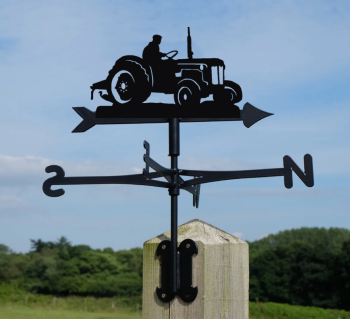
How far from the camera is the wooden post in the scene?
179 centimetres

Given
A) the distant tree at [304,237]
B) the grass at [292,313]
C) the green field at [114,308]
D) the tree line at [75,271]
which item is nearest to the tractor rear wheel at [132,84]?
the green field at [114,308]

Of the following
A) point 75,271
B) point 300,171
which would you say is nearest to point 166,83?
point 300,171

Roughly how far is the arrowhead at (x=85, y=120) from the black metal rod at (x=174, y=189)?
17.0 inches

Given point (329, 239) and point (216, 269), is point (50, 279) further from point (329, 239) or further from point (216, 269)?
point (216, 269)

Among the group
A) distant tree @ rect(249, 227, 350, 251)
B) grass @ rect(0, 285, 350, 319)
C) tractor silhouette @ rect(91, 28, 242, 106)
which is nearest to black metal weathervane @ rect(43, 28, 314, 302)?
tractor silhouette @ rect(91, 28, 242, 106)

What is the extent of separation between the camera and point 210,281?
1799 millimetres

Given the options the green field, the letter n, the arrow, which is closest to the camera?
the letter n

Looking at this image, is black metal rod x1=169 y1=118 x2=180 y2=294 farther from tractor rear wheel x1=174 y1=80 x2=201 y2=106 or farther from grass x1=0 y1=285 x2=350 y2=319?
grass x1=0 y1=285 x2=350 y2=319

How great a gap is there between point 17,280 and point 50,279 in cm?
177

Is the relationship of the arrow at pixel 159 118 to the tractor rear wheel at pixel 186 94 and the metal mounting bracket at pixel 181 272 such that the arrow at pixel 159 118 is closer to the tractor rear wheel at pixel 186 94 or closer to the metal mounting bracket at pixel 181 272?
the tractor rear wheel at pixel 186 94

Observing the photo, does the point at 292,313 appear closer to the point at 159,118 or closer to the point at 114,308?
the point at 114,308

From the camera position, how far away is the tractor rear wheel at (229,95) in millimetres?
2158

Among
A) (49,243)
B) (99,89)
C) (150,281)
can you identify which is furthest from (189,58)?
(49,243)

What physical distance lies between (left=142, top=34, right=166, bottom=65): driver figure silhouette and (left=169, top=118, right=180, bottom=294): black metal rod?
34cm
